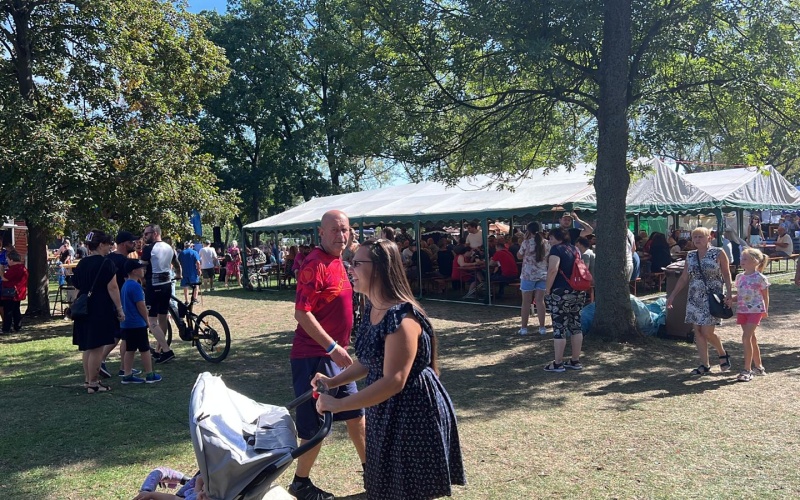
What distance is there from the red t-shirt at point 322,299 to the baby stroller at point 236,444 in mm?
1379

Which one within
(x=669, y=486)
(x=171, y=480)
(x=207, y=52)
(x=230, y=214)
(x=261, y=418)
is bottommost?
(x=669, y=486)

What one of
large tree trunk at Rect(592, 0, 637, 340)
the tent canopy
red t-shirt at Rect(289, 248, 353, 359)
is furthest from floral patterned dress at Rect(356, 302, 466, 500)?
the tent canopy

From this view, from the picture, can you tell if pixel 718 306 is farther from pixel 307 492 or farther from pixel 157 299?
pixel 157 299

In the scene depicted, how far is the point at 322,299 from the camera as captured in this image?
13.7ft

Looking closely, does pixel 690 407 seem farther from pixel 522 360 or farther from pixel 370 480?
pixel 370 480

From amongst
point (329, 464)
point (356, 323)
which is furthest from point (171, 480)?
point (356, 323)

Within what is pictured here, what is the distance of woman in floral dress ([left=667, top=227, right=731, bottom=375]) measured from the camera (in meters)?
7.21

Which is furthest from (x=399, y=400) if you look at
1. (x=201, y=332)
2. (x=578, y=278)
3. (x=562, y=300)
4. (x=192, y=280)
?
A: (x=192, y=280)

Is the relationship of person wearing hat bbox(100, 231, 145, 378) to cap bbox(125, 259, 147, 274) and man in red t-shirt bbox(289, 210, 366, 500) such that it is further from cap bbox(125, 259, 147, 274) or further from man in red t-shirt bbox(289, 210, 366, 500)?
man in red t-shirt bbox(289, 210, 366, 500)

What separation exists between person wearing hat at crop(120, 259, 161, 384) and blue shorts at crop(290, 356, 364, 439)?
4.07 m

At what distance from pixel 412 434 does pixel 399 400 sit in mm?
148

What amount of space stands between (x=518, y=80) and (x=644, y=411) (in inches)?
245

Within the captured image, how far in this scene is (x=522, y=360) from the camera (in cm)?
865

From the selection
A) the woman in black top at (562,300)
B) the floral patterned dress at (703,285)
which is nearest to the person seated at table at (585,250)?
the woman in black top at (562,300)
